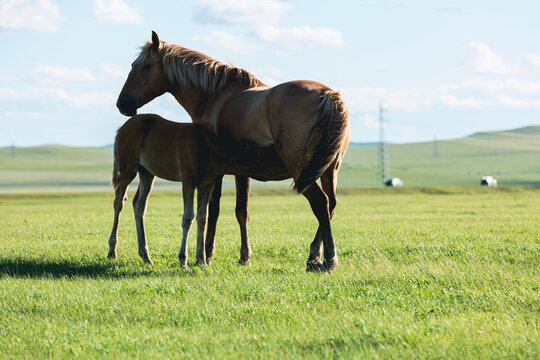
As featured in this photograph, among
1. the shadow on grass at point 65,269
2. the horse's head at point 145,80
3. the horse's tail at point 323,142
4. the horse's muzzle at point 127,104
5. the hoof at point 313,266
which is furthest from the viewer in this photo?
the horse's muzzle at point 127,104

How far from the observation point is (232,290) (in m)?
7.36

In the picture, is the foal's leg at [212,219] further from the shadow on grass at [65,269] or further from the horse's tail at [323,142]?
the horse's tail at [323,142]

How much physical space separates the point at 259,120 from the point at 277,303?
9.72ft

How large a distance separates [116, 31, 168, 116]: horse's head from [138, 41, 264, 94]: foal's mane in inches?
2.0

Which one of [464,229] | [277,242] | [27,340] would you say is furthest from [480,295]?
[464,229]

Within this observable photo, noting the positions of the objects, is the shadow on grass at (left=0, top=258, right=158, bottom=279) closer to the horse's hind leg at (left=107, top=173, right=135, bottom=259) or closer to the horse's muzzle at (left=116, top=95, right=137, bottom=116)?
the horse's hind leg at (left=107, top=173, right=135, bottom=259)

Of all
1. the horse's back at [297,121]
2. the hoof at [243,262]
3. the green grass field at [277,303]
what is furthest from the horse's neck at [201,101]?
the green grass field at [277,303]

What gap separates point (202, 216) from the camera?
9547 mm

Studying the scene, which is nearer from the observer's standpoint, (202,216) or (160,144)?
(202,216)

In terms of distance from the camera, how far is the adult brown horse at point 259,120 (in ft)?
27.3

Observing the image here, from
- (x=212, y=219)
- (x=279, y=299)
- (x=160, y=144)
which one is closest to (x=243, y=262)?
(x=212, y=219)

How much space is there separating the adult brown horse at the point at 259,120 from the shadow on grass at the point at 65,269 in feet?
4.61

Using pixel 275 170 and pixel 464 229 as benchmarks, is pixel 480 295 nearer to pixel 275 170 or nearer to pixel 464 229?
pixel 275 170

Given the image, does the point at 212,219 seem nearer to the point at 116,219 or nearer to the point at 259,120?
the point at 116,219
